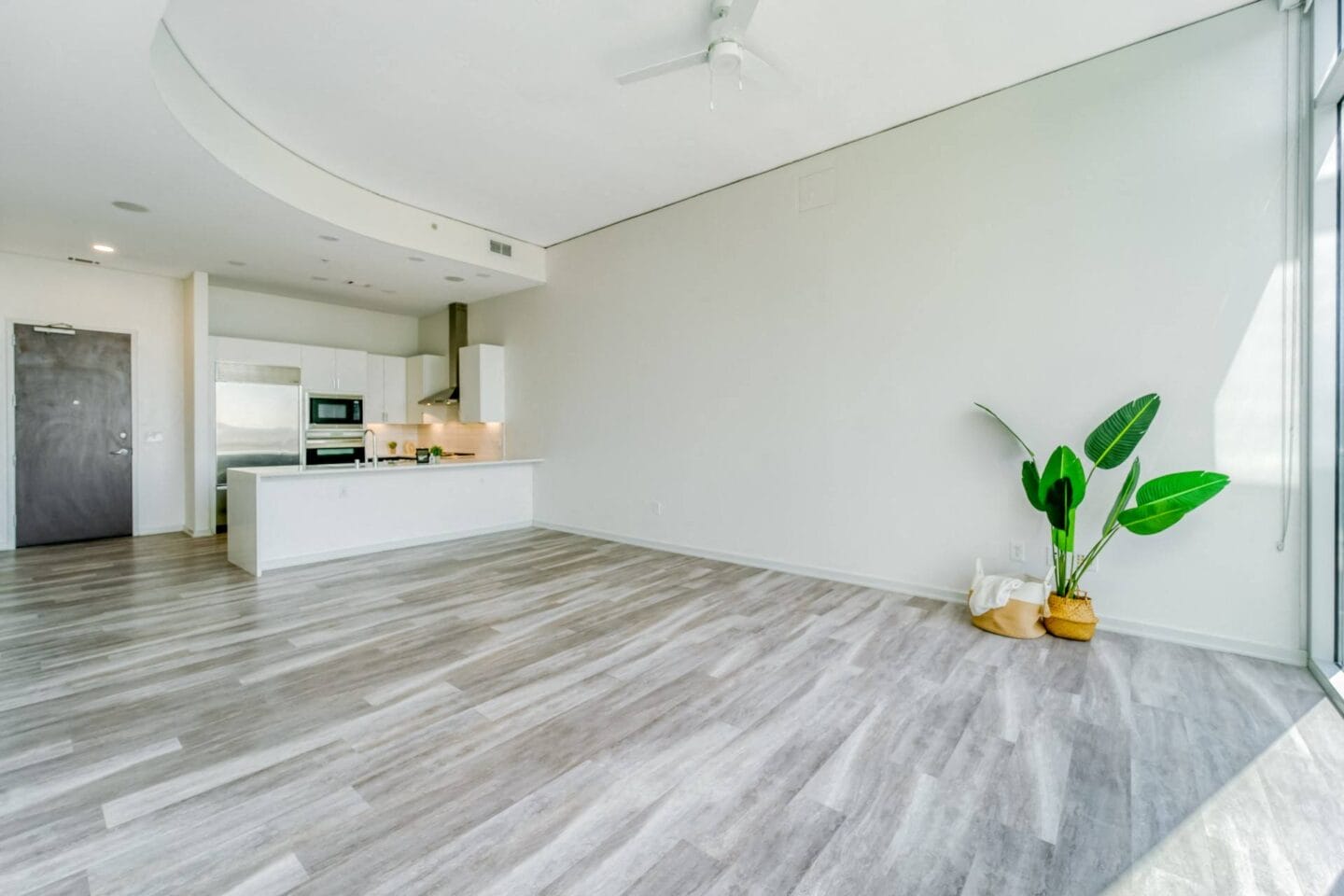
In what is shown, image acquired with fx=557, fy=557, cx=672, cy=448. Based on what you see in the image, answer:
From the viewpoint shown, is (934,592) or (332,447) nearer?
(934,592)

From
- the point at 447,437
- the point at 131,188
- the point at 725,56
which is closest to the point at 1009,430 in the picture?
the point at 725,56

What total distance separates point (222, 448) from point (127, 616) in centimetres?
348

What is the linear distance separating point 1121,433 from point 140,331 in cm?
912

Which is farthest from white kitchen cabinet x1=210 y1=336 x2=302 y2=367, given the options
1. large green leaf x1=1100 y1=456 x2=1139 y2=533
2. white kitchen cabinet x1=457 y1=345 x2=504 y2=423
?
large green leaf x1=1100 y1=456 x2=1139 y2=533

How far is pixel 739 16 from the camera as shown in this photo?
2.63 metres

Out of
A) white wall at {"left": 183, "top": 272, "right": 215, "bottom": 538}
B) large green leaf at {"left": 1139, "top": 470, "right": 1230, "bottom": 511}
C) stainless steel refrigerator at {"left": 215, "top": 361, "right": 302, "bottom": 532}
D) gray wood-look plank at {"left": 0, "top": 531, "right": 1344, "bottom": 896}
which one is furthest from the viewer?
stainless steel refrigerator at {"left": 215, "top": 361, "right": 302, "bottom": 532}

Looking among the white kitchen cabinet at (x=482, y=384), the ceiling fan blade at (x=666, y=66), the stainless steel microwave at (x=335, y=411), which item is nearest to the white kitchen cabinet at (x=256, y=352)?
the stainless steel microwave at (x=335, y=411)

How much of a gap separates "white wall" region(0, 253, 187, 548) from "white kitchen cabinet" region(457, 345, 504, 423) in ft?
10.2

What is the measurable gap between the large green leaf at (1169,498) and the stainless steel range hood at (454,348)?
7114mm

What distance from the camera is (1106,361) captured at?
3.38m

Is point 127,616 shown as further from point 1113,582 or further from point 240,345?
point 1113,582

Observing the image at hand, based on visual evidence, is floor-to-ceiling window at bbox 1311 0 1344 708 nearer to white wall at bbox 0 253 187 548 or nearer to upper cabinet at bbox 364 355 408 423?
upper cabinet at bbox 364 355 408 423

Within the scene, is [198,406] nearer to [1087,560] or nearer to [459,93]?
[459,93]

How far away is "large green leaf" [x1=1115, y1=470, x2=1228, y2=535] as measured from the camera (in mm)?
2857
